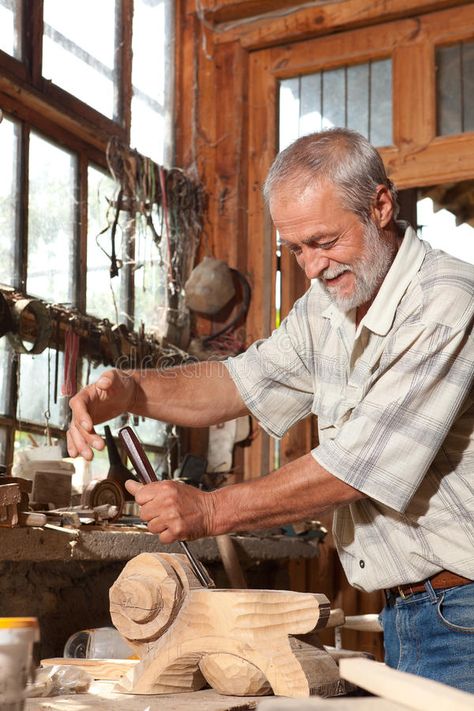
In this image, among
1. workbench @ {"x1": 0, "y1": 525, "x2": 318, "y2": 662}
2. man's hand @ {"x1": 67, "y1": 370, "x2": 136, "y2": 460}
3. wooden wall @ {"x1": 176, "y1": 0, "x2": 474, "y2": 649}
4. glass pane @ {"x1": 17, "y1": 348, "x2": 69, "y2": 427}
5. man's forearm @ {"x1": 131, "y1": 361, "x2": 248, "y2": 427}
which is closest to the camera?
man's hand @ {"x1": 67, "y1": 370, "x2": 136, "y2": 460}

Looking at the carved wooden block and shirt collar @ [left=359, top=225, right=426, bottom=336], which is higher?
shirt collar @ [left=359, top=225, right=426, bottom=336]

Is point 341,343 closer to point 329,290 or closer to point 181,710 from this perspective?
point 329,290

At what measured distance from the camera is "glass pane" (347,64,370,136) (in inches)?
197

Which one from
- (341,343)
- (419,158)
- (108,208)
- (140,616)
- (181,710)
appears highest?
(419,158)

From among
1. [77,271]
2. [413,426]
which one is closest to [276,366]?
[413,426]

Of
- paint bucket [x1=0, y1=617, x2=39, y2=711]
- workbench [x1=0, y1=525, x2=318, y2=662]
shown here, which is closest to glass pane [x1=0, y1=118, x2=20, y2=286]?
workbench [x1=0, y1=525, x2=318, y2=662]

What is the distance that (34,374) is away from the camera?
153 inches

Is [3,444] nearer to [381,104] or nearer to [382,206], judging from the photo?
[382,206]

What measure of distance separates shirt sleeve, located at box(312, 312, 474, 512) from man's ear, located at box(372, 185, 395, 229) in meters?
0.35

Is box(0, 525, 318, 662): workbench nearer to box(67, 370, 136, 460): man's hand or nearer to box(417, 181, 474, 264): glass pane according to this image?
box(67, 370, 136, 460): man's hand

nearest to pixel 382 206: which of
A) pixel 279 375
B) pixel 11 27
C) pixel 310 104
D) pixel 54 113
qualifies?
pixel 279 375

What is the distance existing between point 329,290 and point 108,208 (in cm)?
259

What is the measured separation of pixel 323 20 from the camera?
5.07m

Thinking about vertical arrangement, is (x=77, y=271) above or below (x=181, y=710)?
above
